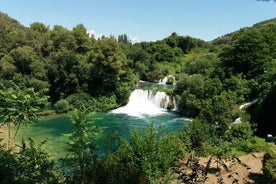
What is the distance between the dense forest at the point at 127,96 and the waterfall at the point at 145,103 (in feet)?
3.34

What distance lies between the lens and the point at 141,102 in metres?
37.8

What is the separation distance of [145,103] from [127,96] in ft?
7.66

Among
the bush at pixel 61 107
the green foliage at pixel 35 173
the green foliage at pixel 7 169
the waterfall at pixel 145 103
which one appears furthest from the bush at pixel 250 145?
the bush at pixel 61 107

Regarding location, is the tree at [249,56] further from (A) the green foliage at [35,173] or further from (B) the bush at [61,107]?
(A) the green foliage at [35,173]

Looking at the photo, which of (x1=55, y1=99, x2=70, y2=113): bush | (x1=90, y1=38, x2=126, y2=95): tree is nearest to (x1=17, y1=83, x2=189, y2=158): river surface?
(x1=55, y1=99, x2=70, y2=113): bush

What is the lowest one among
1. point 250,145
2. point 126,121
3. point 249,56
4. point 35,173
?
point 126,121

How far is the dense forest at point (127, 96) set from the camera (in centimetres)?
918

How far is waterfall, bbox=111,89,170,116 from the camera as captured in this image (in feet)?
114

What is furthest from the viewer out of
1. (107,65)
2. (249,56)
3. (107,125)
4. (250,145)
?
(107,65)

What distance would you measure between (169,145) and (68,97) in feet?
90.6

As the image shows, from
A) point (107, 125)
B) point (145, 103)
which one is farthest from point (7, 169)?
point (145, 103)

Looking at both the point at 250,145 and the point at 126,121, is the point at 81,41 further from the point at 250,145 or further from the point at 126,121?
the point at 250,145

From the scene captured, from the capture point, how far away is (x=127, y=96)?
3816cm

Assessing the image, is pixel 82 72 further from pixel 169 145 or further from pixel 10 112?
pixel 169 145
